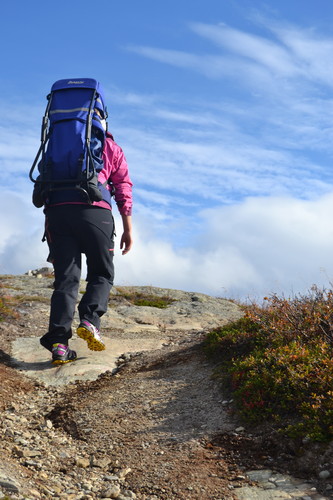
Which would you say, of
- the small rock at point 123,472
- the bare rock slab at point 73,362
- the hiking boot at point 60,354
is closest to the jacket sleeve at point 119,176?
the hiking boot at point 60,354

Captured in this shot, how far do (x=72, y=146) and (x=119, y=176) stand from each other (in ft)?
3.55

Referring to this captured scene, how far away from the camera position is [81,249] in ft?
Answer: 29.1

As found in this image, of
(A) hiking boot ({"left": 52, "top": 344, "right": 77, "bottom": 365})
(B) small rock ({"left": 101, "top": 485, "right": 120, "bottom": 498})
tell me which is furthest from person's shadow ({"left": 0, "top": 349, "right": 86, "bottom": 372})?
(B) small rock ({"left": 101, "top": 485, "right": 120, "bottom": 498})

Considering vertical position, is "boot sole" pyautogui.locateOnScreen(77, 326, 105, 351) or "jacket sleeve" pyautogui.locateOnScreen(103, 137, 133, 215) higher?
"jacket sleeve" pyautogui.locateOnScreen(103, 137, 133, 215)

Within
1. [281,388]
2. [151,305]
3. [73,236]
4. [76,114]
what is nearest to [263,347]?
[281,388]

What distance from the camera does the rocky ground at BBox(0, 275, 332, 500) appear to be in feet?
16.2

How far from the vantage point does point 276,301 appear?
9.10 metres

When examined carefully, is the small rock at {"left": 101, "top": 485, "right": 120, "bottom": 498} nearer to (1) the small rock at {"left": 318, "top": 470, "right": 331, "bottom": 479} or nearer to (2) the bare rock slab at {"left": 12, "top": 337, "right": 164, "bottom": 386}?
(1) the small rock at {"left": 318, "top": 470, "right": 331, "bottom": 479}

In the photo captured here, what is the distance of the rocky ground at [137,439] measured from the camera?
493 centimetres

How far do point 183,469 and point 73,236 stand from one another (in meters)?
4.53

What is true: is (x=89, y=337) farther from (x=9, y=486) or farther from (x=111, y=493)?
(x=9, y=486)

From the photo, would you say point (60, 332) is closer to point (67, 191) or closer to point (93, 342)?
point (93, 342)

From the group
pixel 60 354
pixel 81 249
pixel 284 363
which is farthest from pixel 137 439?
pixel 81 249

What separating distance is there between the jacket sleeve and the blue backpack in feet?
1.21
